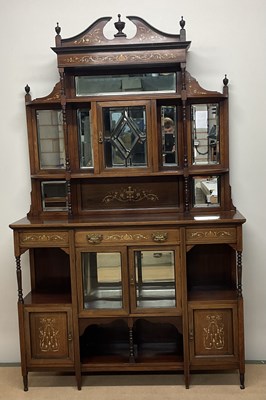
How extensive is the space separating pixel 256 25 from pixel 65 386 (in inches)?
105

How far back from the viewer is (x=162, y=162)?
3242 mm

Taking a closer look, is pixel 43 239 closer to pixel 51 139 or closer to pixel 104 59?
pixel 51 139

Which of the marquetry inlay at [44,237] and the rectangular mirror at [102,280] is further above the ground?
the marquetry inlay at [44,237]

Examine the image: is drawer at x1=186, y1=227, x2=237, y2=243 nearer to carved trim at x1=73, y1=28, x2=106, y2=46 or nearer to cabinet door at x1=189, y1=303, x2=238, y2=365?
cabinet door at x1=189, y1=303, x2=238, y2=365

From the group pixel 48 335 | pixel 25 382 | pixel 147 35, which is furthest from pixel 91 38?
pixel 25 382

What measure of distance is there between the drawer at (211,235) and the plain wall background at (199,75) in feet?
1.47

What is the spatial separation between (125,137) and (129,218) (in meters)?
0.54

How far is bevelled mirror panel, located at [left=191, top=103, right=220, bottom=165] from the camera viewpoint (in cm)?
320

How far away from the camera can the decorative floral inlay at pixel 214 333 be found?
118 inches

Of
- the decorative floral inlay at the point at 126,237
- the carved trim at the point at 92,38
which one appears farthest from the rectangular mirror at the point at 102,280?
the carved trim at the point at 92,38

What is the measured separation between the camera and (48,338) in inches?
121

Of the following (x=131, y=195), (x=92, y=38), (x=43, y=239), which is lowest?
(x=43, y=239)

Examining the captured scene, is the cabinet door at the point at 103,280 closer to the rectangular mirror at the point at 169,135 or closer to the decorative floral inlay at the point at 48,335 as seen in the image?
the decorative floral inlay at the point at 48,335

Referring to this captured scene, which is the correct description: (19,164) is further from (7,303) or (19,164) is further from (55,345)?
(55,345)
